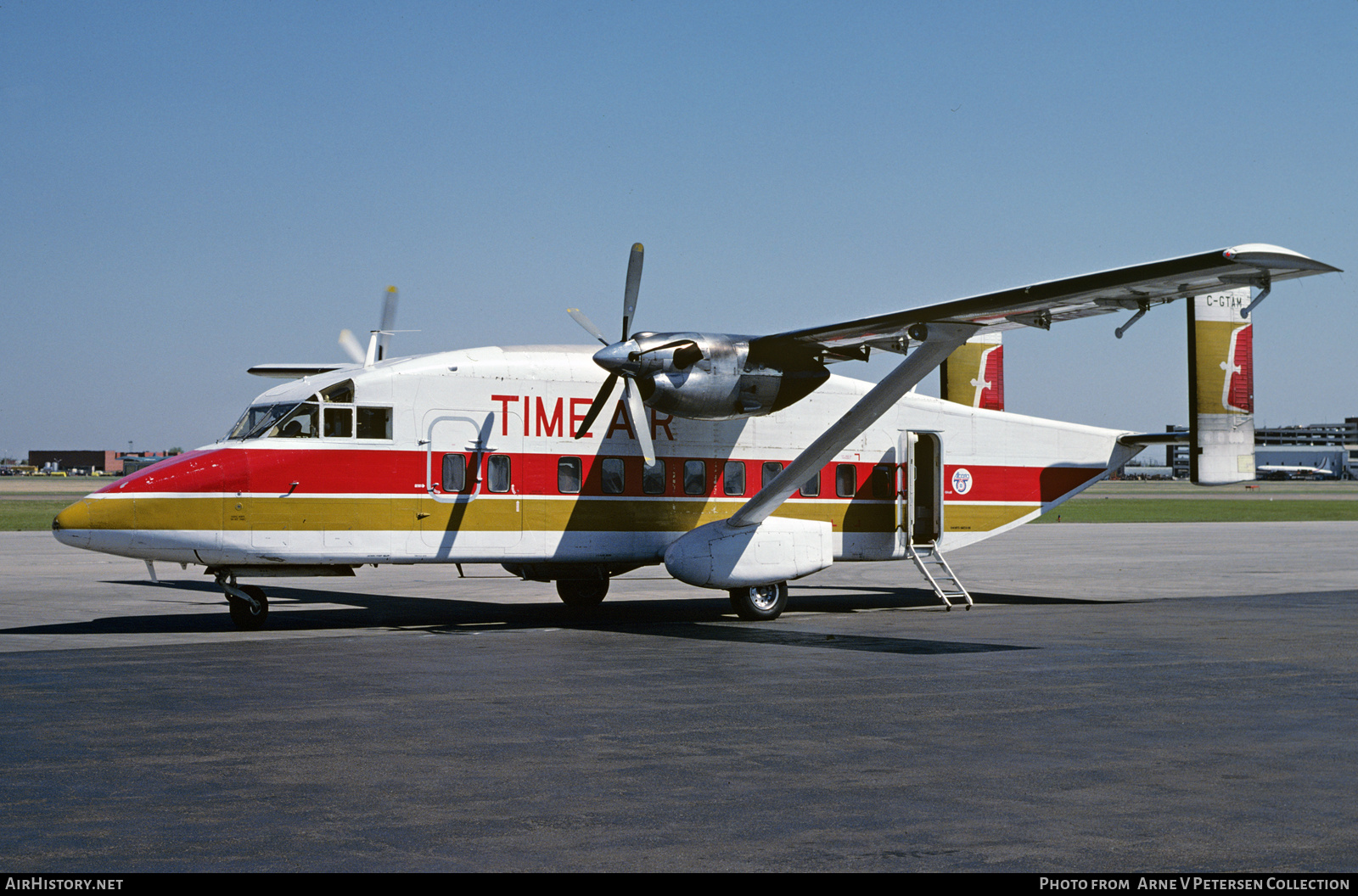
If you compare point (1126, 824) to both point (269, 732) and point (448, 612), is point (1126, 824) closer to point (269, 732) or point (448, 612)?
point (269, 732)

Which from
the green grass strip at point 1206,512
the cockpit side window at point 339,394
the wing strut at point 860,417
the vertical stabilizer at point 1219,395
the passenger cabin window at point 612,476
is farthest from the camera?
the green grass strip at point 1206,512

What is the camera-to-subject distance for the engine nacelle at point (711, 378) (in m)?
17.8

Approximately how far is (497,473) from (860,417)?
5.64m

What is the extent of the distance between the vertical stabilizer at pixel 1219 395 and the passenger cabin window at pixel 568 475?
Result: 373 inches

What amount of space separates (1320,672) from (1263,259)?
4520 mm

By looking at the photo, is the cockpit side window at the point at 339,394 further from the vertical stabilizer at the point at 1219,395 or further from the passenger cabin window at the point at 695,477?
the vertical stabilizer at the point at 1219,395

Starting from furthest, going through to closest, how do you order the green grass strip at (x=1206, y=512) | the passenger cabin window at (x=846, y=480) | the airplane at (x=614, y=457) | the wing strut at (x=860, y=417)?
the green grass strip at (x=1206, y=512)
the passenger cabin window at (x=846, y=480)
the wing strut at (x=860, y=417)
the airplane at (x=614, y=457)

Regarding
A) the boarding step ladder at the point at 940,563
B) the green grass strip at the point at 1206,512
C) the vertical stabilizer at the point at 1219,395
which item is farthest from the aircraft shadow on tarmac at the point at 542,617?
the green grass strip at the point at 1206,512

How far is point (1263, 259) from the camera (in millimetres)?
13547

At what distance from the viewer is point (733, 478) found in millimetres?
20703

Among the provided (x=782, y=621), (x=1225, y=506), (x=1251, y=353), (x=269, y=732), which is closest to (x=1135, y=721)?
(x=269, y=732)

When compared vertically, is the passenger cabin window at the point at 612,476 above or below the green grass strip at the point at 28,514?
above

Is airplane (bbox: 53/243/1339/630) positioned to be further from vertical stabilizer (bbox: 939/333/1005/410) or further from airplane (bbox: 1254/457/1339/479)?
airplane (bbox: 1254/457/1339/479)

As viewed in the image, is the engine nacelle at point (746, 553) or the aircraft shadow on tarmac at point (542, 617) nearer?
the aircraft shadow on tarmac at point (542, 617)
